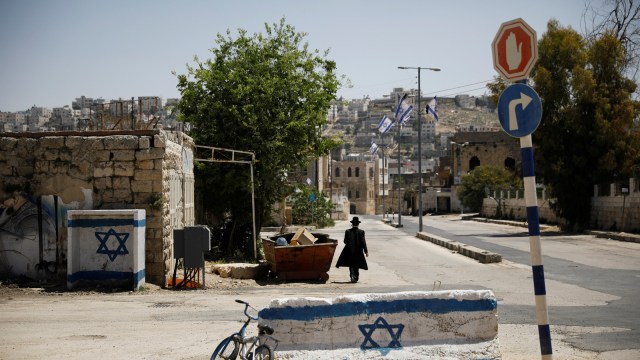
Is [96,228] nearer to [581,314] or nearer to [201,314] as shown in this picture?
[201,314]

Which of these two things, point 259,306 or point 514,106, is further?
point 259,306

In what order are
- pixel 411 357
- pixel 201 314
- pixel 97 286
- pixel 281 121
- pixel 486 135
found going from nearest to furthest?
pixel 411 357 → pixel 201 314 → pixel 97 286 → pixel 281 121 → pixel 486 135

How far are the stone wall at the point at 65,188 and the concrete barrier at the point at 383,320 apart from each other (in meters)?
8.58

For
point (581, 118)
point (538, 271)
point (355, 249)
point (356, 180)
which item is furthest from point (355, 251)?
point (356, 180)

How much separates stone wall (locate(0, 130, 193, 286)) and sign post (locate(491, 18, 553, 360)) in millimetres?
10217

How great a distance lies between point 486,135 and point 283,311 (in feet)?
338

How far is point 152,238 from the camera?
15891mm

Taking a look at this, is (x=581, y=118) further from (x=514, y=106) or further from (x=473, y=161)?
(x=473, y=161)

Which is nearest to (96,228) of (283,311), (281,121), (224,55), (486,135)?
(283,311)

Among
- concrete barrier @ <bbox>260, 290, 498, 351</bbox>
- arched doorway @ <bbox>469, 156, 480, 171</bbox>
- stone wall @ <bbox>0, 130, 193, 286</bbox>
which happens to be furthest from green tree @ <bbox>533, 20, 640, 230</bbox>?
arched doorway @ <bbox>469, 156, 480, 171</bbox>

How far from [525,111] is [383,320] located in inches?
109

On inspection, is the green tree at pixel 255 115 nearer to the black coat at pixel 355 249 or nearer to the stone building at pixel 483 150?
the black coat at pixel 355 249

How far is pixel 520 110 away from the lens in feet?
22.1

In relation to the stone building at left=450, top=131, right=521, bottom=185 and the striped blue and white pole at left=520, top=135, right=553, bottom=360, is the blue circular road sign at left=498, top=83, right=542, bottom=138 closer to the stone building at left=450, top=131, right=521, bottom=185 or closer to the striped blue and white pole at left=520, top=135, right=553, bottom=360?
the striped blue and white pole at left=520, top=135, right=553, bottom=360
